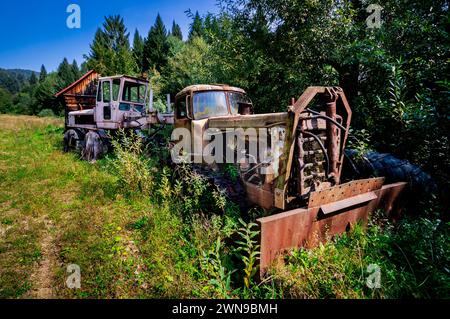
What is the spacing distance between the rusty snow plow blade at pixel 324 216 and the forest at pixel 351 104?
0.16 meters

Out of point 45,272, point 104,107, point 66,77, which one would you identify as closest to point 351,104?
point 45,272

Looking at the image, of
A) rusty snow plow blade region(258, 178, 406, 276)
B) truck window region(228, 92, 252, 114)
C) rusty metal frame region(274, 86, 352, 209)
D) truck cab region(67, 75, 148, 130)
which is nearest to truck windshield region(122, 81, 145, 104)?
truck cab region(67, 75, 148, 130)

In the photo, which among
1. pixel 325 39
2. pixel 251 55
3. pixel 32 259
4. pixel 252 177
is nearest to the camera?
pixel 32 259

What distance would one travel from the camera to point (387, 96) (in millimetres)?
5766

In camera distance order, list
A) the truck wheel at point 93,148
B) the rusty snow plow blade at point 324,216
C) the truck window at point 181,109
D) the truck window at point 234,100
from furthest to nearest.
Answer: the truck wheel at point 93,148 < the truck window at point 181,109 < the truck window at point 234,100 < the rusty snow plow blade at point 324,216

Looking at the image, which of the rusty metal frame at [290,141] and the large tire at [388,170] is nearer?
the rusty metal frame at [290,141]

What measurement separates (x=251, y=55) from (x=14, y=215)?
7068 mm

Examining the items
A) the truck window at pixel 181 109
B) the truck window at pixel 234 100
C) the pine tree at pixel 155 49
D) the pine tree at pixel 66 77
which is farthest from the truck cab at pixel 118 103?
the pine tree at pixel 66 77

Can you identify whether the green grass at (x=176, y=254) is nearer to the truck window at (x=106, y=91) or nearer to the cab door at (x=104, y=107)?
the cab door at (x=104, y=107)

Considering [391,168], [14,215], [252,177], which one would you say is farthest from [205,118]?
[14,215]

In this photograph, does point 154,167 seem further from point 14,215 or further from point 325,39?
point 325,39

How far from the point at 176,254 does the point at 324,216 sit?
6.46ft

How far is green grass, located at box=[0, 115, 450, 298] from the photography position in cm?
259

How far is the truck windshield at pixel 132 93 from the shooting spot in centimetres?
932
